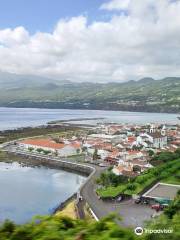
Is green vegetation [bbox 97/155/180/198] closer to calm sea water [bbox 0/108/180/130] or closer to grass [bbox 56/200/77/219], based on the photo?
grass [bbox 56/200/77/219]

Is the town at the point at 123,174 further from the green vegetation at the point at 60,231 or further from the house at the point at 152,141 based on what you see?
the green vegetation at the point at 60,231

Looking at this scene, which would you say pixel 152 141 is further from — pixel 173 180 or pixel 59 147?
pixel 173 180

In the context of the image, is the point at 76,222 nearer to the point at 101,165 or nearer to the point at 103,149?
the point at 101,165

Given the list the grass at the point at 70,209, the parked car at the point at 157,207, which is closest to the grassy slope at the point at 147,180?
the grass at the point at 70,209

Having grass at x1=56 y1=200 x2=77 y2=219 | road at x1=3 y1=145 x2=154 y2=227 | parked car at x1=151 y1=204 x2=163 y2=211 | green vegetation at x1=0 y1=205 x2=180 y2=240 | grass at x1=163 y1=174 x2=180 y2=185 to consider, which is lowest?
grass at x1=56 y1=200 x2=77 y2=219

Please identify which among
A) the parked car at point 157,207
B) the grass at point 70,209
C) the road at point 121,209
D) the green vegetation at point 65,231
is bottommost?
the grass at point 70,209

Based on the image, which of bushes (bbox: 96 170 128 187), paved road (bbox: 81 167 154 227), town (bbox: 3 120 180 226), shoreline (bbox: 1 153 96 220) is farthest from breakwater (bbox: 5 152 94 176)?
paved road (bbox: 81 167 154 227)
